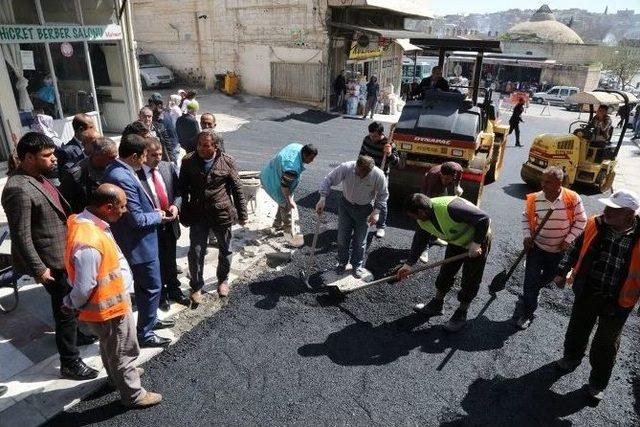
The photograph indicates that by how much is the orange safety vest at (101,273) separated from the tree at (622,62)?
48.7 m

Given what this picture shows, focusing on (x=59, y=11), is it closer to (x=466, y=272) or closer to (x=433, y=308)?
(x=433, y=308)

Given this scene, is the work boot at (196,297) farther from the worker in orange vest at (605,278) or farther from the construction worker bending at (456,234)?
the worker in orange vest at (605,278)

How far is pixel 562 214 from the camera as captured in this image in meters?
4.11

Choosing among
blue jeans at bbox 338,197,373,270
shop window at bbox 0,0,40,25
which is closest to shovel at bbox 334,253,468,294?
blue jeans at bbox 338,197,373,270

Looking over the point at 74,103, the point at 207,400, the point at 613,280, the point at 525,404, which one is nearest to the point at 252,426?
the point at 207,400

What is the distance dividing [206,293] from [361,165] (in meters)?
2.28

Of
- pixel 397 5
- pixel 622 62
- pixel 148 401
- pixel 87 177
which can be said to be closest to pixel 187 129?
pixel 87 177

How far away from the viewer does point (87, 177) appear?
3.81 m

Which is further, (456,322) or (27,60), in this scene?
(27,60)

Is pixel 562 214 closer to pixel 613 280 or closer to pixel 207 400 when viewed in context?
pixel 613 280

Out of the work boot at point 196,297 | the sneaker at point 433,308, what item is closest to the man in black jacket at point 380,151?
the sneaker at point 433,308

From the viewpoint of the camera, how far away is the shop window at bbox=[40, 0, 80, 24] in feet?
28.5

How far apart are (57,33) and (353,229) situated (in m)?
7.89

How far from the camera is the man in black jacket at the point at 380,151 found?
6449mm
